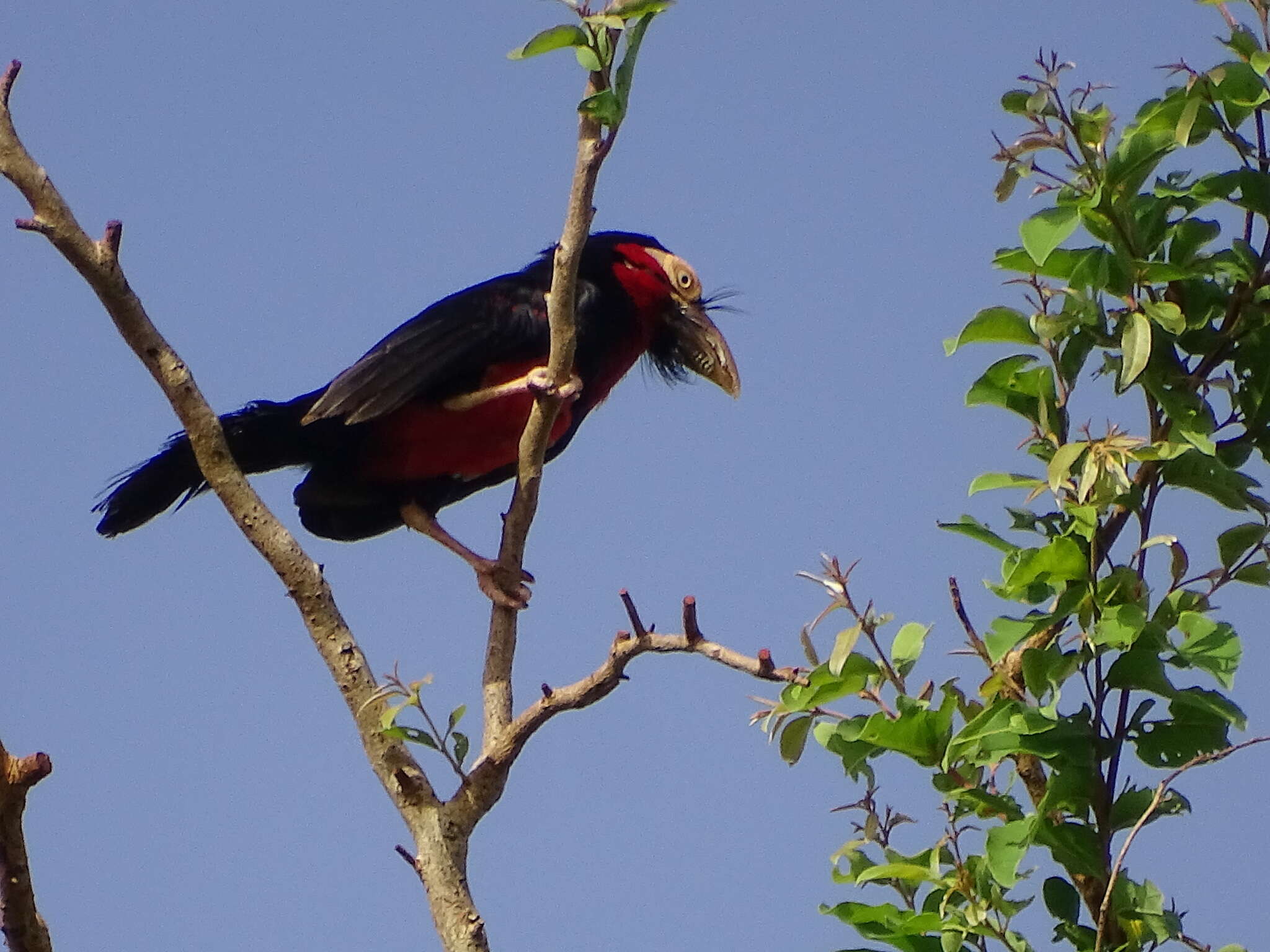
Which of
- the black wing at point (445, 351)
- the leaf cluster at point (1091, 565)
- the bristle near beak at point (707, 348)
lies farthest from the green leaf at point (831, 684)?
the bristle near beak at point (707, 348)

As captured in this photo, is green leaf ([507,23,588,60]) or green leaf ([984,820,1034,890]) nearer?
green leaf ([984,820,1034,890])

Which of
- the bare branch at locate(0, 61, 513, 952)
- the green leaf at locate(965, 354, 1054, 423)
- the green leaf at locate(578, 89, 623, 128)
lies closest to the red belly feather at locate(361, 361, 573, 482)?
the bare branch at locate(0, 61, 513, 952)

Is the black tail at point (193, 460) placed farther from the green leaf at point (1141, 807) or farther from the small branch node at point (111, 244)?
the green leaf at point (1141, 807)

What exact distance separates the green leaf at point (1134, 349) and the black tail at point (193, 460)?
273 centimetres

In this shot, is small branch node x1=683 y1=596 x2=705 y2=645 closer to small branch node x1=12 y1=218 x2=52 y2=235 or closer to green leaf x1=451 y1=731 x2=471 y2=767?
green leaf x1=451 y1=731 x2=471 y2=767

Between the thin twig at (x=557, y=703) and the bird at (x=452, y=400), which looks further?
the bird at (x=452, y=400)

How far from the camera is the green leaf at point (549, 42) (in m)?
2.35

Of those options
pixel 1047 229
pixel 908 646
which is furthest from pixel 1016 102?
pixel 908 646

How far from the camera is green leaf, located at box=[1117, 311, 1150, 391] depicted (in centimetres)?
181

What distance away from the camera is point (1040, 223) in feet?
6.22

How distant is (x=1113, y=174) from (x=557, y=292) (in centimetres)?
132

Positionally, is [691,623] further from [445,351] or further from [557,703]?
[445,351]

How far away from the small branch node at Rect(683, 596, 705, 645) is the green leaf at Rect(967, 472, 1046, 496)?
A: 61cm

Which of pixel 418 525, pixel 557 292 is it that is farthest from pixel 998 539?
pixel 418 525
